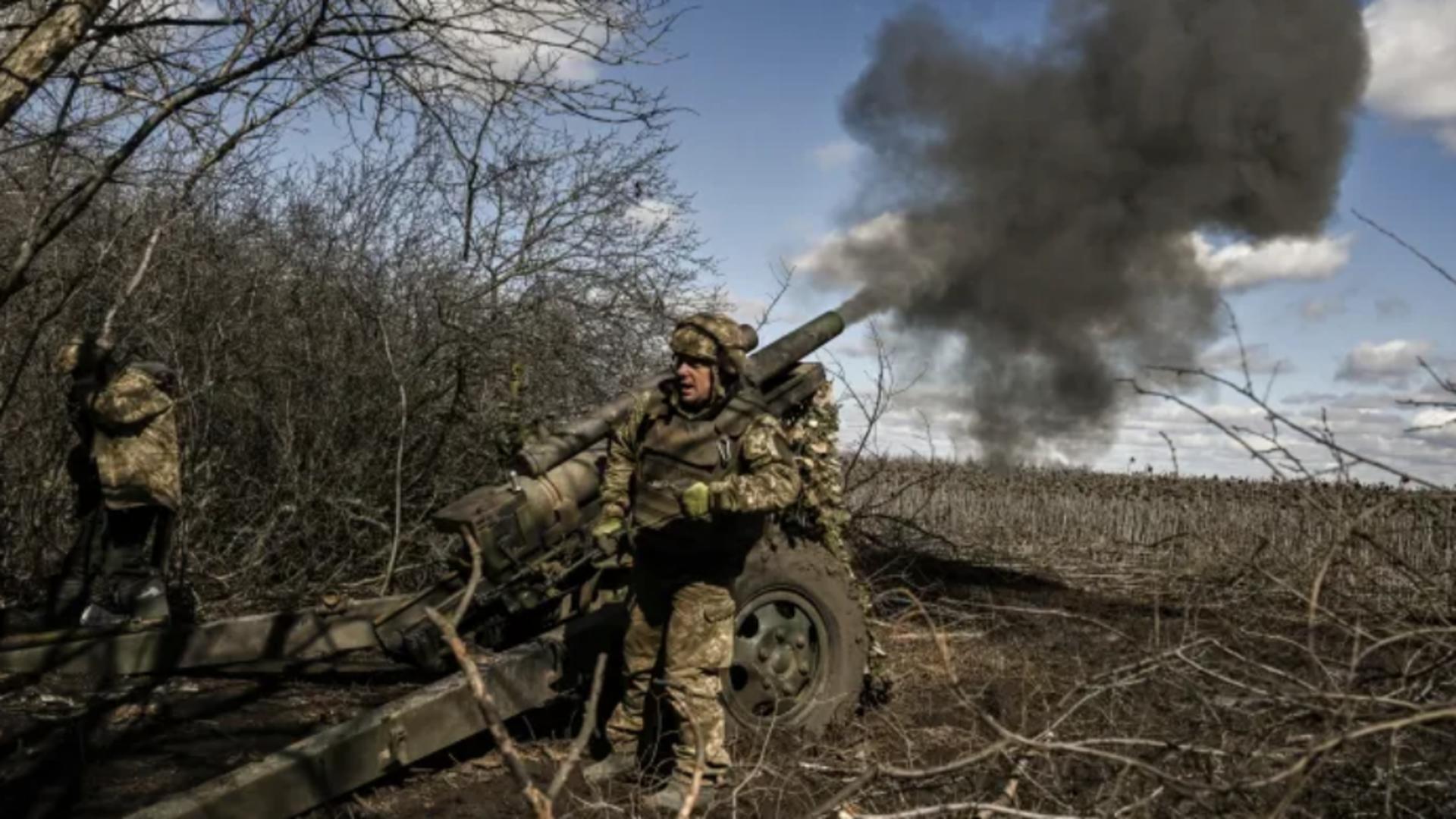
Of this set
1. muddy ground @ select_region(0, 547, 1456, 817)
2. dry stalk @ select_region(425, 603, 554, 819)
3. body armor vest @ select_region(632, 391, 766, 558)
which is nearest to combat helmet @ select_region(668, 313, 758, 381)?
body armor vest @ select_region(632, 391, 766, 558)

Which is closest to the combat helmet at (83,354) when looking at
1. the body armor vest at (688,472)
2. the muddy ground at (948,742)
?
the muddy ground at (948,742)

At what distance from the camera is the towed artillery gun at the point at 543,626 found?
219 inches

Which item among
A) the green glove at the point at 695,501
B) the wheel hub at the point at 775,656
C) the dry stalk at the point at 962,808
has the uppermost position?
the green glove at the point at 695,501

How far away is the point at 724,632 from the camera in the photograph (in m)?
5.22

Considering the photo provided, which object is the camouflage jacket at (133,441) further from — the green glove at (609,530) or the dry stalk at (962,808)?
the dry stalk at (962,808)

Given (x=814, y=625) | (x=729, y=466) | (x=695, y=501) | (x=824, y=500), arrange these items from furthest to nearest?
(x=824, y=500) < (x=814, y=625) < (x=729, y=466) < (x=695, y=501)

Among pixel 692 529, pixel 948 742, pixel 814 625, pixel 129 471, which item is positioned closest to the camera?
pixel 692 529

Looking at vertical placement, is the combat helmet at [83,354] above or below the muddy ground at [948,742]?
above

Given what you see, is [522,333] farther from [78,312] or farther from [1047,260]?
[1047,260]

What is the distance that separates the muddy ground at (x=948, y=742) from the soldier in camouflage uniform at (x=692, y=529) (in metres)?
0.29

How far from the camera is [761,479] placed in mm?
5008

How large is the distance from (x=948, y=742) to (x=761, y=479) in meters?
1.70

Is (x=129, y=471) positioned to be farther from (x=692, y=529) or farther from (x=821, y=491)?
(x=821, y=491)

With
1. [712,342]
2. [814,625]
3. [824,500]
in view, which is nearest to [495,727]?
[712,342]
